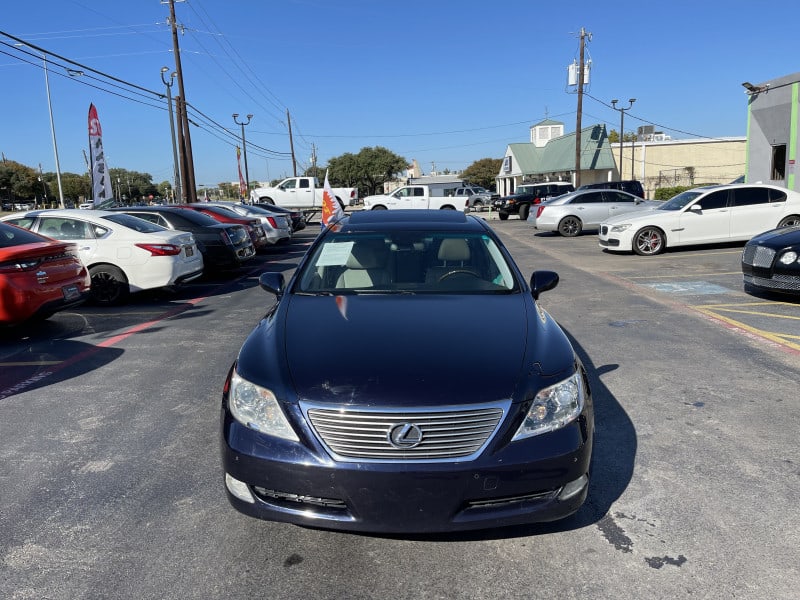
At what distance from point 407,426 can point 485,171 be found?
101923 mm

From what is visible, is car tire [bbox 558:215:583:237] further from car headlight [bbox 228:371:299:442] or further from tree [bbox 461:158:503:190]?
tree [bbox 461:158:503:190]

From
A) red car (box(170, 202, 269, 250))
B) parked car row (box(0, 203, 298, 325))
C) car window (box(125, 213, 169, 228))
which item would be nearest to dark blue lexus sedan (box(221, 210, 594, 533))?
parked car row (box(0, 203, 298, 325))

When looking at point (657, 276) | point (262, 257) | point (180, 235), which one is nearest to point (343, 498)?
point (180, 235)

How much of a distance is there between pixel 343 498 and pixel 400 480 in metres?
0.26

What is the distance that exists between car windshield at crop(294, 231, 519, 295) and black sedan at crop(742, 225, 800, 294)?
5.47m

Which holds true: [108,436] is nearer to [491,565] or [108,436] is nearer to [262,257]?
[491,565]

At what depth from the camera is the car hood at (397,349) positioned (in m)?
2.72

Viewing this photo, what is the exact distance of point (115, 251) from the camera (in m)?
9.71

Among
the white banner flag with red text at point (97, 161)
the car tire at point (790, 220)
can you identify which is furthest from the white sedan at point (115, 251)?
the car tire at point (790, 220)

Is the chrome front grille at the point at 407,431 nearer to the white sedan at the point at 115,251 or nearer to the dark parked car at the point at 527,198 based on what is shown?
the white sedan at the point at 115,251

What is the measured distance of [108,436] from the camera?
436 cm

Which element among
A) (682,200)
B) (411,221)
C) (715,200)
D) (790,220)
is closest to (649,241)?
(682,200)

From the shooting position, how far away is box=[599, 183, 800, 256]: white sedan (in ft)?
47.8

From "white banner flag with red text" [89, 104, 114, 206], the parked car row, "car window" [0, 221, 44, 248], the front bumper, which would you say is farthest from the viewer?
"white banner flag with red text" [89, 104, 114, 206]
